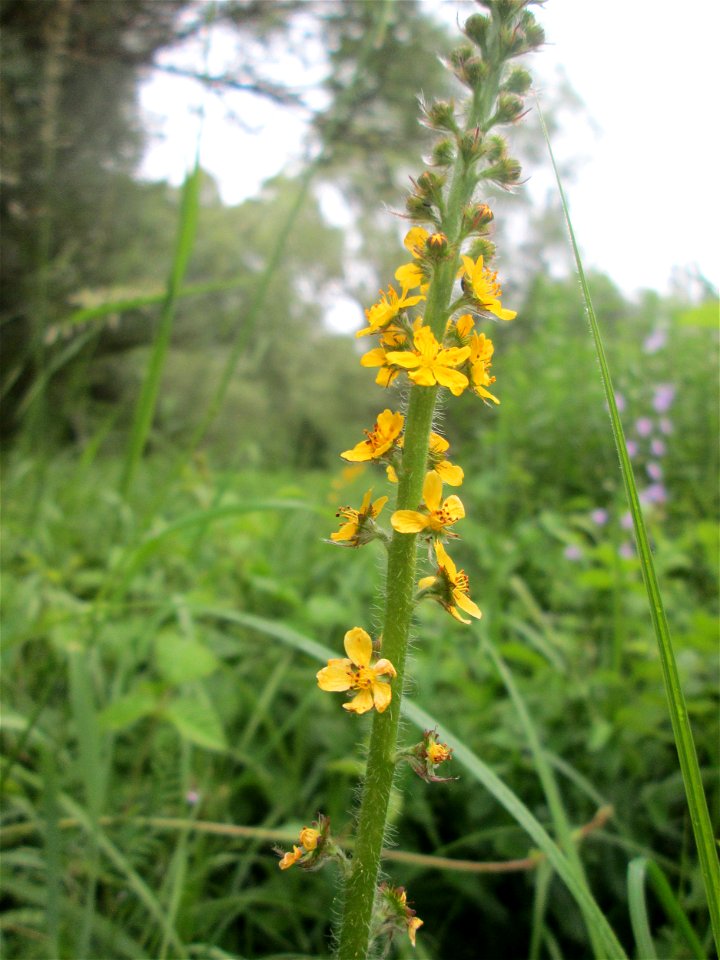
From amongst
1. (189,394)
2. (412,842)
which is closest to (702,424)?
(412,842)

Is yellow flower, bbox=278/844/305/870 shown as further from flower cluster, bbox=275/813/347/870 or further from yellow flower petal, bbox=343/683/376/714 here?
yellow flower petal, bbox=343/683/376/714

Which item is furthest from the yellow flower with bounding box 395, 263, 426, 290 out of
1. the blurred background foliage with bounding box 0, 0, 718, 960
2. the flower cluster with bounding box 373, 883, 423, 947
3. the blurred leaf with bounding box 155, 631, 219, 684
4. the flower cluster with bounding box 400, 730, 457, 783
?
the blurred leaf with bounding box 155, 631, 219, 684

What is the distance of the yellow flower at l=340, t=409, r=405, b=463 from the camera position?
1.20 meters

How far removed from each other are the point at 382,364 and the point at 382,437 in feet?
0.42

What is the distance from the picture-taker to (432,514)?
117cm

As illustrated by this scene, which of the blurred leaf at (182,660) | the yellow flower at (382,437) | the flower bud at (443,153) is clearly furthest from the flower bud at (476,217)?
the blurred leaf at (182,660)

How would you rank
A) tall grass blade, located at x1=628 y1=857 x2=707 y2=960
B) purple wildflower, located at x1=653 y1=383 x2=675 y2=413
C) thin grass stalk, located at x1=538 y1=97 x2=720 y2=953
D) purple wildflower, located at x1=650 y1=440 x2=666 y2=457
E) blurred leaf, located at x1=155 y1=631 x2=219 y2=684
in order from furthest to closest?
1. purple wildflower, located at x1=653 y1=383 x2=675 y2=413
2. purple wildflower, located at x1=650 y1=440 x2=666 y2=457
3. blurred leaf, located at x1=155 y1=631 x2=219 y2=684
4. tall grass blade, located at x1=628 y1=857 x2=707 y2=960
5. thin grass stalk, located at x1=538 y1=97 x2=720 y2=953

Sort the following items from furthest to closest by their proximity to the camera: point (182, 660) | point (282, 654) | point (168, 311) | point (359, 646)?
point (282, 654) → point (182, 660) → point (168, 311) → point (359, 646)

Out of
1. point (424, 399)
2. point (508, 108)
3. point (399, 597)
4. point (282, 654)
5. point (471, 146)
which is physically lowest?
point (282, 654)

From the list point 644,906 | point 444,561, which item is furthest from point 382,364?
point 644,906

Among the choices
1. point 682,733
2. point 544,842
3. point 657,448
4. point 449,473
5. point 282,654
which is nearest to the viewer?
point 682,733

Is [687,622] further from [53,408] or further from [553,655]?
[53,408]

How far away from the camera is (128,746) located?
2646 millimetres

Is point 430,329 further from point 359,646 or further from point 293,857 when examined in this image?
point 293,857
